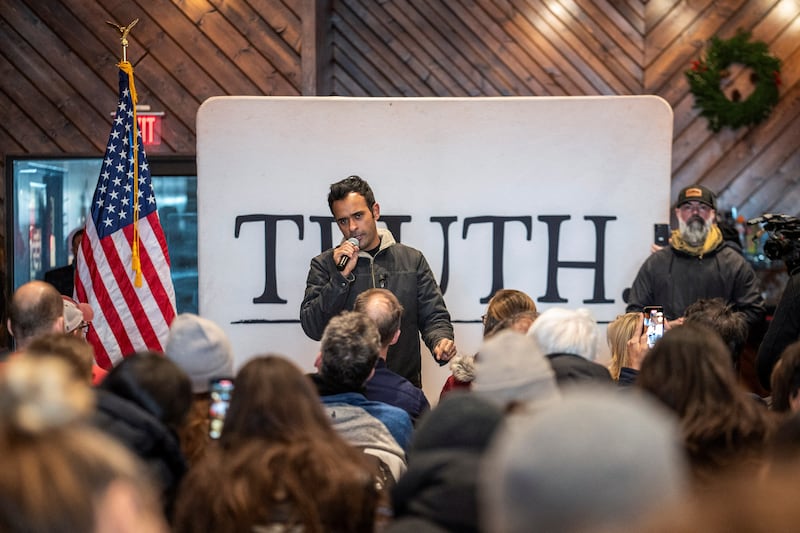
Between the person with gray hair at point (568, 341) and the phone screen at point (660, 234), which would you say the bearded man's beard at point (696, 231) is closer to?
the phone screen at point (660, 234)

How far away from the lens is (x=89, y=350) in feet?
9.11

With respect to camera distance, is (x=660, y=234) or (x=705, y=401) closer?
(x=705, y=401)

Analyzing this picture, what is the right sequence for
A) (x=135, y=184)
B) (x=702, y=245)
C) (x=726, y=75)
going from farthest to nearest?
1. (x=726, y=75)
2. (x=135, y=184)
3. (x=702, y=245)

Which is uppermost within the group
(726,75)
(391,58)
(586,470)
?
(391,58)

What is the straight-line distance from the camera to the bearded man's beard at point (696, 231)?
4.64 metres

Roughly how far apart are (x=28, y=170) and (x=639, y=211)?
416cm

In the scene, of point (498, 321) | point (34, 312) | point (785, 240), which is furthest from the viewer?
point (785, 240)

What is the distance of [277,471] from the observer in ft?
6.35

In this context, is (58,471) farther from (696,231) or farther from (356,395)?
(696,231)

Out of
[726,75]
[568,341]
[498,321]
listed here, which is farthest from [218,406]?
[726,75]

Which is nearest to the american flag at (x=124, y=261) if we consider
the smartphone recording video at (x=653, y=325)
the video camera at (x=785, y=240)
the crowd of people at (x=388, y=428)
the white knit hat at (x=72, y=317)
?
the crowd of people at (x=388, y=428)

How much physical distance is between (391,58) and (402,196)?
3.25 m

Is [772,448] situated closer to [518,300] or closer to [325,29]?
[518,300]

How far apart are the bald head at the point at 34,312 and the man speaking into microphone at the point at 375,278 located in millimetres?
1205
